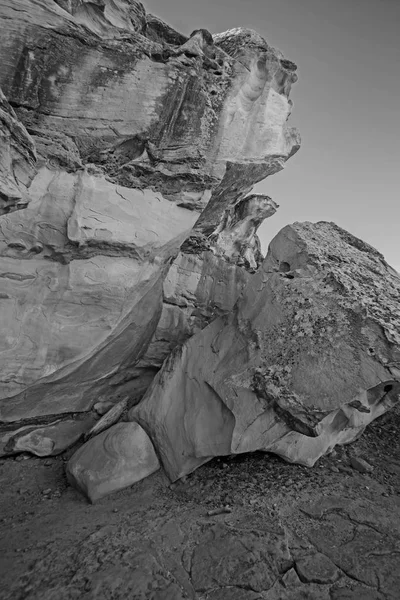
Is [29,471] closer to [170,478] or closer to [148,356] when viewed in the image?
[170,478]

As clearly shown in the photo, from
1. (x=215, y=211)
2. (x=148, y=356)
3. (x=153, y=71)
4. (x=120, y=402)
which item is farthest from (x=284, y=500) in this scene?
(x=153, y=71)

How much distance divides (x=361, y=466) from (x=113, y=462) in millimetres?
5388

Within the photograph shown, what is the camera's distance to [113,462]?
272 inches

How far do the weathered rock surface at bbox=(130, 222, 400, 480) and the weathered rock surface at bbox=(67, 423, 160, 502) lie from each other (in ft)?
1.02

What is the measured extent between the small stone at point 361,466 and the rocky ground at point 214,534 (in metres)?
0.02

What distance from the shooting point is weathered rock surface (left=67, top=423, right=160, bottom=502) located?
6645 mm

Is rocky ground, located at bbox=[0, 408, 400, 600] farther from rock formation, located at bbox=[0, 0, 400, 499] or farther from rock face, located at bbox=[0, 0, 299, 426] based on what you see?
rock face, located at bbox=[0, 0, 299, 426]

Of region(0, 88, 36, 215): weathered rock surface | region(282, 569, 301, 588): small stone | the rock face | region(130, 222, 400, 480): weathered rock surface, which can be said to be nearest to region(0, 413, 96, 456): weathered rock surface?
the rock face

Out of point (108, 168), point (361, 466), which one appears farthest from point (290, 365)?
point (108, 168)

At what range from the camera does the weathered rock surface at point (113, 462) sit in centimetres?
664

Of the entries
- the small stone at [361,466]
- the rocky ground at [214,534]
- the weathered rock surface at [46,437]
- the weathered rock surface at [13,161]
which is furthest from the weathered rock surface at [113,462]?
the weathered rock surface at [13,161]

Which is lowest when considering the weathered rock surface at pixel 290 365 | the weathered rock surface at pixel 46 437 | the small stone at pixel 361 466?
the weathered rock surface at pixel 46 437

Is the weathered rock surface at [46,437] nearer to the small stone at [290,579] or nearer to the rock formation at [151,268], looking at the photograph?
the rock formation at [151,268]

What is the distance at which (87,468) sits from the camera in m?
6.86
